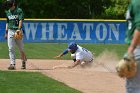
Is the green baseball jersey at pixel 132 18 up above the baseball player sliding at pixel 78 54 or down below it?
above

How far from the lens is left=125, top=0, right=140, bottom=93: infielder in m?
6.17

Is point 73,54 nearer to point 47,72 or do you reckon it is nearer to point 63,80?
point 47,72

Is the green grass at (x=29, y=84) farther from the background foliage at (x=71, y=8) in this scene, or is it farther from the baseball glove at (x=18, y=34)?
the background foliage at (x=71, y=8)

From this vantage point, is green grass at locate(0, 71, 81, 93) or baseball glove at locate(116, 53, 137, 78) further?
green grass at locate(0, 71, 81, 93)

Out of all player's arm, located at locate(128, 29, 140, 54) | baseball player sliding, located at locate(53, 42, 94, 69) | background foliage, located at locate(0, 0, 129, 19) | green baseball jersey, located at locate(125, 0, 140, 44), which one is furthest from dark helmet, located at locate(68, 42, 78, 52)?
background foliage, located at locate(0, 0, 129, 19)

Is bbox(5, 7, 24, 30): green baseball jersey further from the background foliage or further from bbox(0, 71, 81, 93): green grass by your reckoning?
the background foliage

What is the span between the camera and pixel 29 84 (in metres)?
10.8

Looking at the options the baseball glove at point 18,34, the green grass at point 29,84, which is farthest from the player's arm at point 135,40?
the baseball glove at point 18,34

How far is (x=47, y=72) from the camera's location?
13227 millimetres

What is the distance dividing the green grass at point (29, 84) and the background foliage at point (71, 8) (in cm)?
3731

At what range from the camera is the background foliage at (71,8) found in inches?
2149

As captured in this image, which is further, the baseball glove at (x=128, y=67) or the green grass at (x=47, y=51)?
the green grass at (x=47, y=51)

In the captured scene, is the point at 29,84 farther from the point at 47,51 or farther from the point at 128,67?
the point at 47,51

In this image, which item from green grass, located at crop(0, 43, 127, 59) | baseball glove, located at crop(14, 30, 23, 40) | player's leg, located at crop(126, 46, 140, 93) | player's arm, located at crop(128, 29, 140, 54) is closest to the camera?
player's arm, located at crop(128, 29, 140, 54)
